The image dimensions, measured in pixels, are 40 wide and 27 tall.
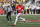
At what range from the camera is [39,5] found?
94.8 feet

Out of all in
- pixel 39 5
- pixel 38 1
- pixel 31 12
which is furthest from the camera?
pixel 38 1

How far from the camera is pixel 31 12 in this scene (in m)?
27.0

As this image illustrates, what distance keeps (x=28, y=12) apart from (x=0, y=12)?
6.19 m

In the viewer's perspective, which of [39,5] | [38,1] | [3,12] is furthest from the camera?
[38,1]

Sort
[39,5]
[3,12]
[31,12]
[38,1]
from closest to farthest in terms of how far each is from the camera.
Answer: [3,12] → [31,12] → [39,5] → [38,1]

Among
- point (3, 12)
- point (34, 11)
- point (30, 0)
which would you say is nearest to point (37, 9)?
point (34, 11)

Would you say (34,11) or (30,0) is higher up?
(30,0)

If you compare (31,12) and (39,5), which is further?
(39,5)

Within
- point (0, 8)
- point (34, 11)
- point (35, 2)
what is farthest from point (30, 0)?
point (0, 8)

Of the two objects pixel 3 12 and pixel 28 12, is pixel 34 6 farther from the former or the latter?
pixel 3 12

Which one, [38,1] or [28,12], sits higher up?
[38,1]

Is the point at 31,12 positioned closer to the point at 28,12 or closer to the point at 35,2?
the point at 28,12

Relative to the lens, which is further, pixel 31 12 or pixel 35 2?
pixel 35 2

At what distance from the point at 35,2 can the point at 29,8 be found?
3690 mm
